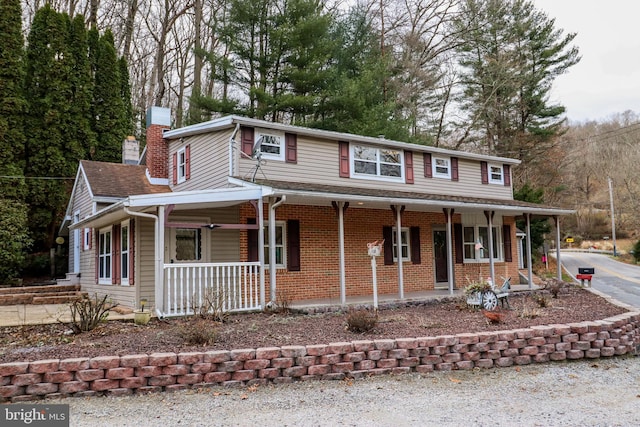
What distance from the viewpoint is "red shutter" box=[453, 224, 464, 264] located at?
15695 millimetres

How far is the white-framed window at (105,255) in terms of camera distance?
504 inches

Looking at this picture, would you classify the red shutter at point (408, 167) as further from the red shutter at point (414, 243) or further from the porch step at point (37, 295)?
the porch step at point (37, 295)

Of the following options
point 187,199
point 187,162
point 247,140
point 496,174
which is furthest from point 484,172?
point 187,199

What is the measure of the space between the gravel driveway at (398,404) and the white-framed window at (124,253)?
6.61m

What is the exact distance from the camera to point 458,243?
620 inches

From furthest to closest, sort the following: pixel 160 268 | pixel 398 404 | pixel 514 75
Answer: pixel 514 75, pixel 160 268, pixel 398 404

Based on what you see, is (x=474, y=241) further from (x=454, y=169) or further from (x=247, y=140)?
(x=247, y=140)

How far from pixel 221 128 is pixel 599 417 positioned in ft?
32.8

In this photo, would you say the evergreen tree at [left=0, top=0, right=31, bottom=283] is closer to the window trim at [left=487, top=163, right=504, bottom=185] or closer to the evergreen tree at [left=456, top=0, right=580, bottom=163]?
the window trim at [left=487, top=163, right=504, bottom=185]

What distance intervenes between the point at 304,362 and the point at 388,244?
860 centimetres

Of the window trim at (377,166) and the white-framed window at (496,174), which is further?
the white-framed window at (496,174)

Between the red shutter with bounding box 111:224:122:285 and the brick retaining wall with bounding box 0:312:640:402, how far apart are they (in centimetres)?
693

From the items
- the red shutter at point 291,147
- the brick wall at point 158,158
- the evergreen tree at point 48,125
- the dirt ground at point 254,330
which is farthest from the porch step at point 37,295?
→ the red shutter at point 291,147

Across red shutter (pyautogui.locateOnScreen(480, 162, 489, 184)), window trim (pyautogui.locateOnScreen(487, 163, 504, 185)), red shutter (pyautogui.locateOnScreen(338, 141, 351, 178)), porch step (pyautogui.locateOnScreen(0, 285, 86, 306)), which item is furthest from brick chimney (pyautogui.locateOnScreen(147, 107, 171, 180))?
window trim (pyautogui.locateOnScreen(487, 163, 504, 185))
